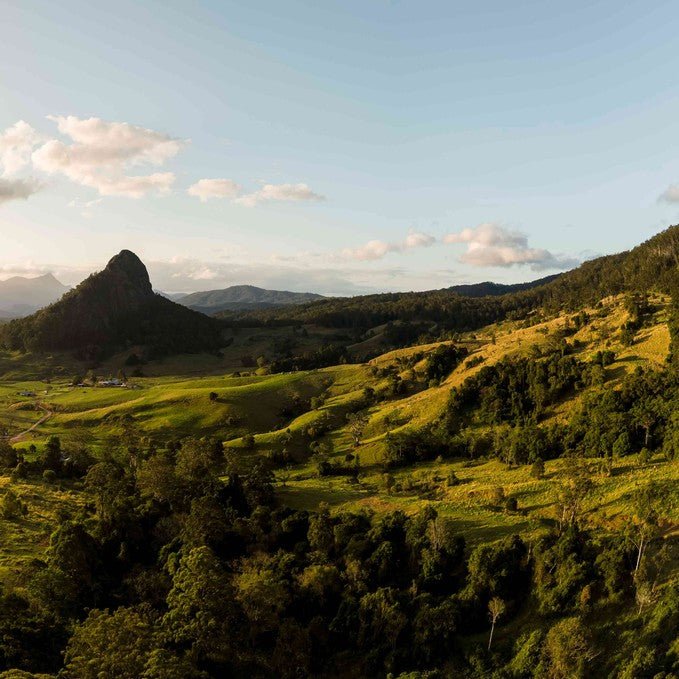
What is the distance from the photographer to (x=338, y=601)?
44.9 m

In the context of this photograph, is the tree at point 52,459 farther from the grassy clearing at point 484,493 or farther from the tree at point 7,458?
the grassy clearing at point 484,493

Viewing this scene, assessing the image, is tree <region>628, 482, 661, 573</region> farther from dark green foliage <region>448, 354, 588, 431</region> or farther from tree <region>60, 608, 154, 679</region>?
dark green foliage <region>448, 354, 588, 431</region>

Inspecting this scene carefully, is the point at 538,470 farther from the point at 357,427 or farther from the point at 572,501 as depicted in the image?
the point at 357,427

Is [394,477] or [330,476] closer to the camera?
[394,477]

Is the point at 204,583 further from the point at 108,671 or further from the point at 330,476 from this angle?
the point at 330,476

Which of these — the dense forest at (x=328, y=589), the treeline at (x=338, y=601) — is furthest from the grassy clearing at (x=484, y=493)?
the treeline at (x=338, y=601)

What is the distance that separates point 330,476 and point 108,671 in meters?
55.9

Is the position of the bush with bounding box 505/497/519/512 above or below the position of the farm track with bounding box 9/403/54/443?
below

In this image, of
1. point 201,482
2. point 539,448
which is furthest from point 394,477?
point 201,482

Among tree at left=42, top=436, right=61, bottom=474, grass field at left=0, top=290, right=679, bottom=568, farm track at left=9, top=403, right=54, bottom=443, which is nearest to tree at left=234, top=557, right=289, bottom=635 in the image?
grass field at left=0, top=290, right=679, bottom=568

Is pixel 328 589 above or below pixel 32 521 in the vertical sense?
below

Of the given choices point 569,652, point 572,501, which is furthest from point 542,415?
point 569,652

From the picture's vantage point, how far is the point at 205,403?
125750mm

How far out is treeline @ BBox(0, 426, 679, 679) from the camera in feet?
107
